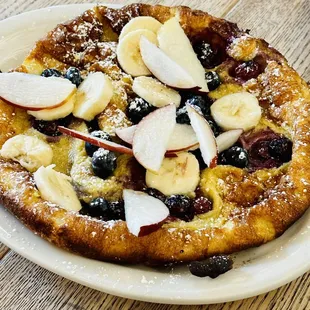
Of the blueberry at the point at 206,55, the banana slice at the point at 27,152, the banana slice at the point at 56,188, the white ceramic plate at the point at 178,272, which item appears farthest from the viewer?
the blueberry at the point at 206,55

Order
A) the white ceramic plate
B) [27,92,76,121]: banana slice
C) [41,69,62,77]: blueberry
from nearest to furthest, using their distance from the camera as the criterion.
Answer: the white ceramic plate
[27,92,76,121]: banana slice
[41,69,62,77]: blueberry

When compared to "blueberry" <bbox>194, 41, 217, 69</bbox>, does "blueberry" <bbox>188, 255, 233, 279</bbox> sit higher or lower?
lower

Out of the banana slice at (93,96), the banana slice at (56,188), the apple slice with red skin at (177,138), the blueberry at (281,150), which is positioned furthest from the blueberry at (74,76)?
the blueberry at (281,150)

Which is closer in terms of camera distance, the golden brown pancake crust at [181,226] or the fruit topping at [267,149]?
the golden brown pancake crust at [181,226]

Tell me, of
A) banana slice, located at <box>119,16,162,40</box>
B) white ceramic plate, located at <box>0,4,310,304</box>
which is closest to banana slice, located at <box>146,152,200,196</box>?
white ceramic plate, located at <box>0,4,310,304</box>

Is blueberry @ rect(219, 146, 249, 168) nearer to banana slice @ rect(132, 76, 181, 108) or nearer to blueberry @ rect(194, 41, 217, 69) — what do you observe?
banana slice @ rect(132, 76, 181, 108)

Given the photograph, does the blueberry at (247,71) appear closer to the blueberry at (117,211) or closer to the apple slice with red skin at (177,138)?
the apple slice with red skin at (177,138)

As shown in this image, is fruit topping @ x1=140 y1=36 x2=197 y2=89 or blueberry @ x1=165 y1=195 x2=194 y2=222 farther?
fruit topping @ x1=140 y1=36 x2=197 y2=89
